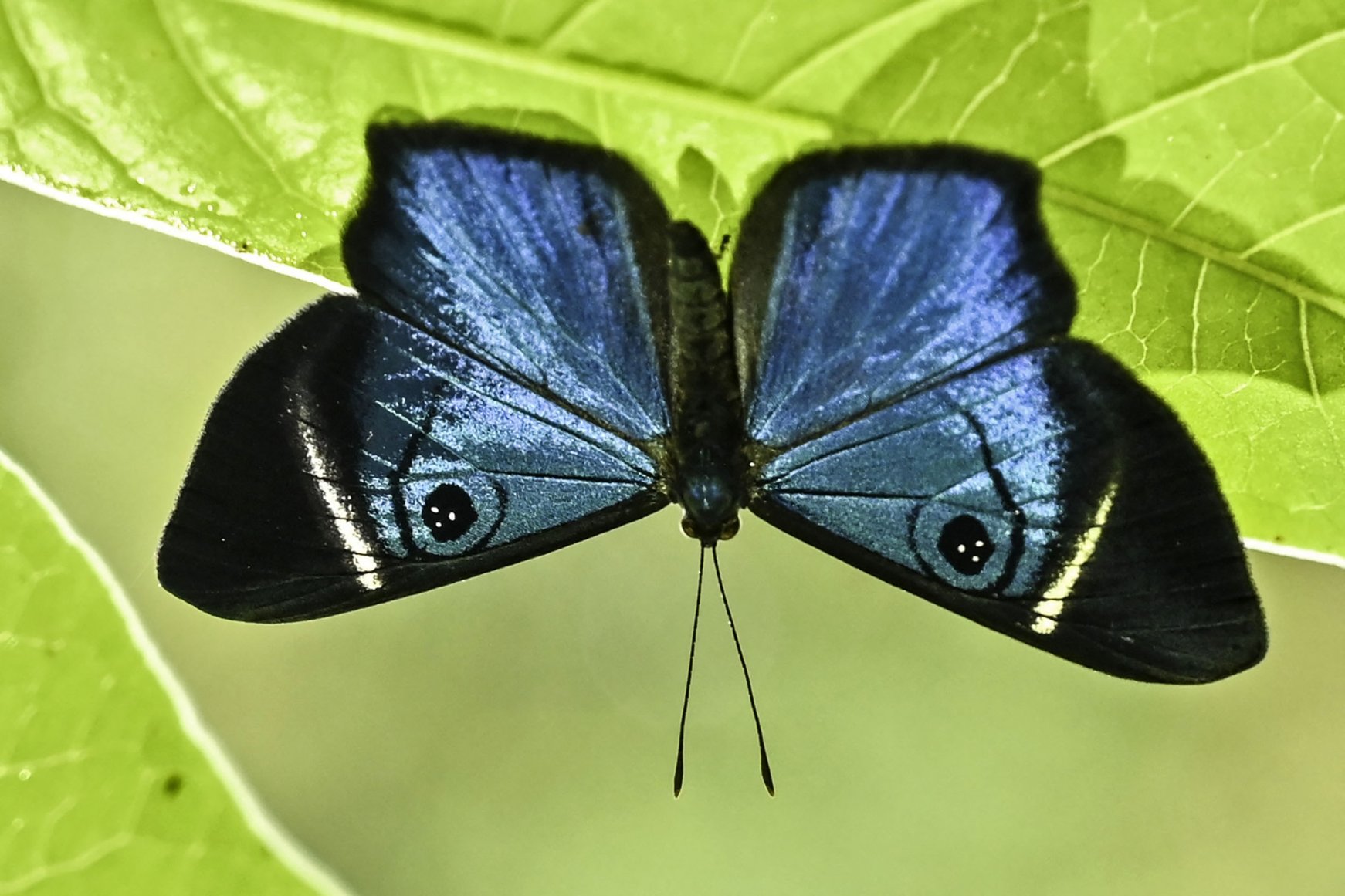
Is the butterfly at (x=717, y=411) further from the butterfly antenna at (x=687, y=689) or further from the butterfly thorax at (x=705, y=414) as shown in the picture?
the butterfly antenna at (x=687, y=689)

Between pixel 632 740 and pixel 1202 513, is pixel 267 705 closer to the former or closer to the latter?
pixel 632 740

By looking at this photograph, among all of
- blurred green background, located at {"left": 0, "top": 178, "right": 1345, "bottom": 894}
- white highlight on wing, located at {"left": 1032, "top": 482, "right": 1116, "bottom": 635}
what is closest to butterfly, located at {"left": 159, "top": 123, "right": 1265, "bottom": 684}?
white highlight on wing, located at {"left": 1032, "top": 482, "right": 1116, "bottom": 635}

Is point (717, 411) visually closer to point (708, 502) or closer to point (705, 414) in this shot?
point (705, 414)

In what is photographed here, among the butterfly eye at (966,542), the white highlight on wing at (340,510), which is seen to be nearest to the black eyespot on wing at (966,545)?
the butterfly eye at (966,542)

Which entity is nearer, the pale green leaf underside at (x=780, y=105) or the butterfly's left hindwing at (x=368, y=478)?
the pale green leaf underside at (x=780, y=105)

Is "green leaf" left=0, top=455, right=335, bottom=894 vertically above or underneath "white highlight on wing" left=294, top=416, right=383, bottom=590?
underneath

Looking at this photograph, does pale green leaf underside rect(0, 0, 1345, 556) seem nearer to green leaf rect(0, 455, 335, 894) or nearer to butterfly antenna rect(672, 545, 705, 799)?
green leaf rect(0, 455, 335, 894)
